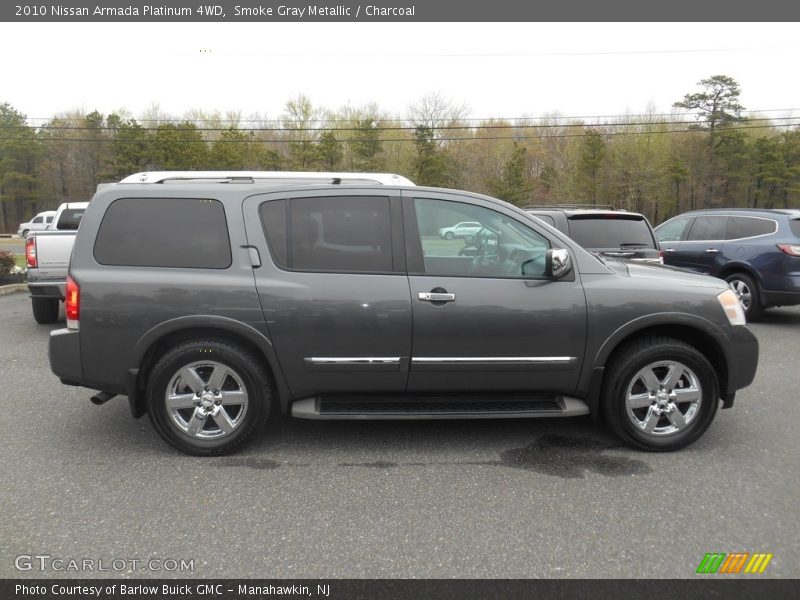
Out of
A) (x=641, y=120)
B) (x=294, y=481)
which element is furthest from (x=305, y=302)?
(x=641, y=120)

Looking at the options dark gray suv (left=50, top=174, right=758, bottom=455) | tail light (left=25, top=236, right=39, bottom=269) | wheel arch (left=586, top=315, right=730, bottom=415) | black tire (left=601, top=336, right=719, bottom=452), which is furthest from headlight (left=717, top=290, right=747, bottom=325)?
tail light (left=25, top=236, right=39, bottom=269)

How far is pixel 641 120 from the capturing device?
1820 inches

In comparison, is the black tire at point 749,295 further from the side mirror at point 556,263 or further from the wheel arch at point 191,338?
the wheel arch at point 191,338

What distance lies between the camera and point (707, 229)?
31.6 ft

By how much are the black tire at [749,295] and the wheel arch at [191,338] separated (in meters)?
8.04

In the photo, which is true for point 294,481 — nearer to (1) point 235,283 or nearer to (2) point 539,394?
(1) point 235,283

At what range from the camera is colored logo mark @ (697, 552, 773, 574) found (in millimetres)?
2615

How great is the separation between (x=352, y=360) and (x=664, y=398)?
7.31 ft

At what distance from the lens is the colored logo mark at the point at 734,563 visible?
8.58 feet

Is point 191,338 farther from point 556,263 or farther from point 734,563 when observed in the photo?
point 734,563

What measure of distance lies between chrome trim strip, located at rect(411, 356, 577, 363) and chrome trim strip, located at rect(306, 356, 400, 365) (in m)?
0.19

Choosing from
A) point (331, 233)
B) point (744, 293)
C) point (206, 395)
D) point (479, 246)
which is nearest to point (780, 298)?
point (744, 293)

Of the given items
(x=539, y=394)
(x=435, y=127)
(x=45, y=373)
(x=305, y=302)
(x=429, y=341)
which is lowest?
(x=45, y=373)
